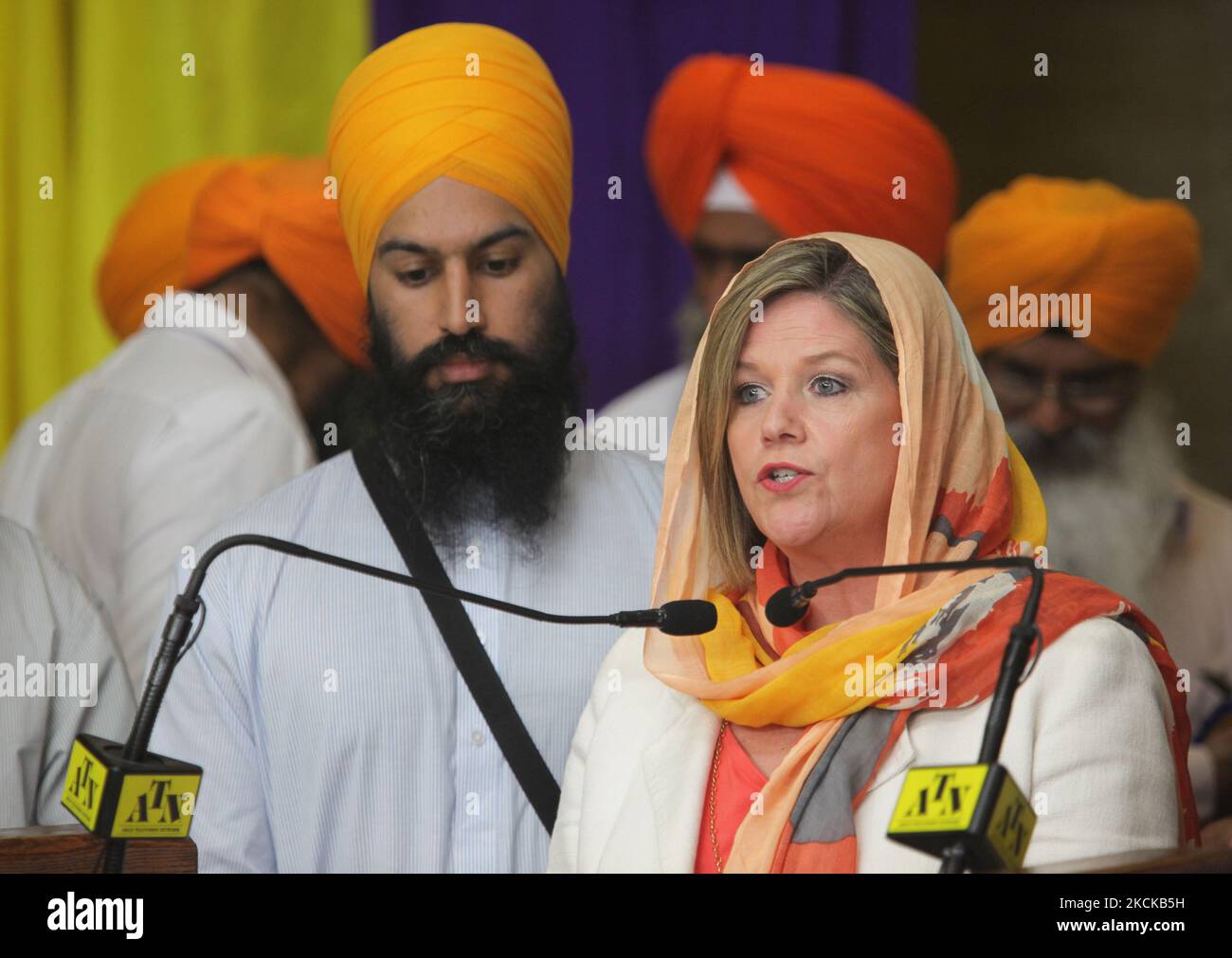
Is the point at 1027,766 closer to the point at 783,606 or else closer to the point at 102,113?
the point at 783,606

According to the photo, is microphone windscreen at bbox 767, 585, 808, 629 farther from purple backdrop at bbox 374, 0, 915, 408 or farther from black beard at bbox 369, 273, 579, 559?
purple backdrop at bbox 374, 0, 915, 408

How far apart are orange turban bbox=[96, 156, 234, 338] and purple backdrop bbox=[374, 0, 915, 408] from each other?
618 mm

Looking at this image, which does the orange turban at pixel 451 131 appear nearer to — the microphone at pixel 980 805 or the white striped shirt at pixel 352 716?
the white striped shirt at pixel 352 716

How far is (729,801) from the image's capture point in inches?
97.3

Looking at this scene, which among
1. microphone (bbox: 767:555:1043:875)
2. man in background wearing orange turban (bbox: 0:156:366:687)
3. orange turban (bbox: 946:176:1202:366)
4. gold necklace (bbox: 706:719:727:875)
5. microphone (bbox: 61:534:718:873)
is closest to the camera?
microphone (bbox: 767:555:1043:875)

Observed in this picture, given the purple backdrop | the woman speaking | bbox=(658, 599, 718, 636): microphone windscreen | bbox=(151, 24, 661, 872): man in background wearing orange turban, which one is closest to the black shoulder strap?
bbox=(151, 24, 661, 872): man in background wearing orange turban

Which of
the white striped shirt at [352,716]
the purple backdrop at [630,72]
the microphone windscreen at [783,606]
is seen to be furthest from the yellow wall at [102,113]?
the microphone windscreen at [783,606]

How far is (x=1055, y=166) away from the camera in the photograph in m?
4.71

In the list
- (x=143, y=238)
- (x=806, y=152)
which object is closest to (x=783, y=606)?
(x=806, y=152)

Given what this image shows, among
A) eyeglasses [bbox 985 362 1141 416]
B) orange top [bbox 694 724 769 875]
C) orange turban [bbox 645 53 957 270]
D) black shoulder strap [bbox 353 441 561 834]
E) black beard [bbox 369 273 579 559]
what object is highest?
orange turban [bbox 645 53 957 270]

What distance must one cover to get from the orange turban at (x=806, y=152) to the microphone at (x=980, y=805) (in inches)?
89.7

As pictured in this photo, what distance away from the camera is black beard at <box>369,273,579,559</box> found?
320 cm

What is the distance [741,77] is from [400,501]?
1.70 m

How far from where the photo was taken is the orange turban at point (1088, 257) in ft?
14.9
